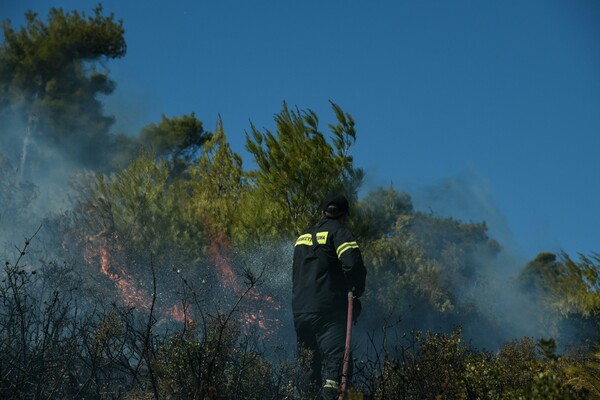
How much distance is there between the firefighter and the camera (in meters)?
6.93

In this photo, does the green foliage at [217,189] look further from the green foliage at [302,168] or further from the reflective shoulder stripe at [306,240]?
the reflective shoulder stripe at [306,240]

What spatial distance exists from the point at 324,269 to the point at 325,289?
6.5 inches

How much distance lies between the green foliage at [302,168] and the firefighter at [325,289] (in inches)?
365

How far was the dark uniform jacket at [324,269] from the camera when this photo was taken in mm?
7070

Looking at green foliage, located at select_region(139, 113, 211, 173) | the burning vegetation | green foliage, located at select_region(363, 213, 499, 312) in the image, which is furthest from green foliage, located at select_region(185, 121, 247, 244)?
green foliage, located at select_region(139, 113, 211, 173)

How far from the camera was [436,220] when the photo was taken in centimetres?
5669

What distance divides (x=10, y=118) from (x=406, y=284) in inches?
841

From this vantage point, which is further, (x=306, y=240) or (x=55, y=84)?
(x=55, y=84)

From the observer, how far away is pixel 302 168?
1684 cm

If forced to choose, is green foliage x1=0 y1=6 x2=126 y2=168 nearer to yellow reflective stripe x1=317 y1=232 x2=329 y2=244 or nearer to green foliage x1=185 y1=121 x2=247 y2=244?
green foliage x1=185 y1=121 x2=247 y2=244

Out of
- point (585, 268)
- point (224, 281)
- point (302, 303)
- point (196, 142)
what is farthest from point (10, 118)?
point (302, 303)

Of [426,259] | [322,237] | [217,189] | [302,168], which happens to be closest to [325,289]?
[322,237]

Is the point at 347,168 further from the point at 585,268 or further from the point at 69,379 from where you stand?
the point at 69,379

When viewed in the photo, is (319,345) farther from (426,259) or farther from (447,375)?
(426,259)
